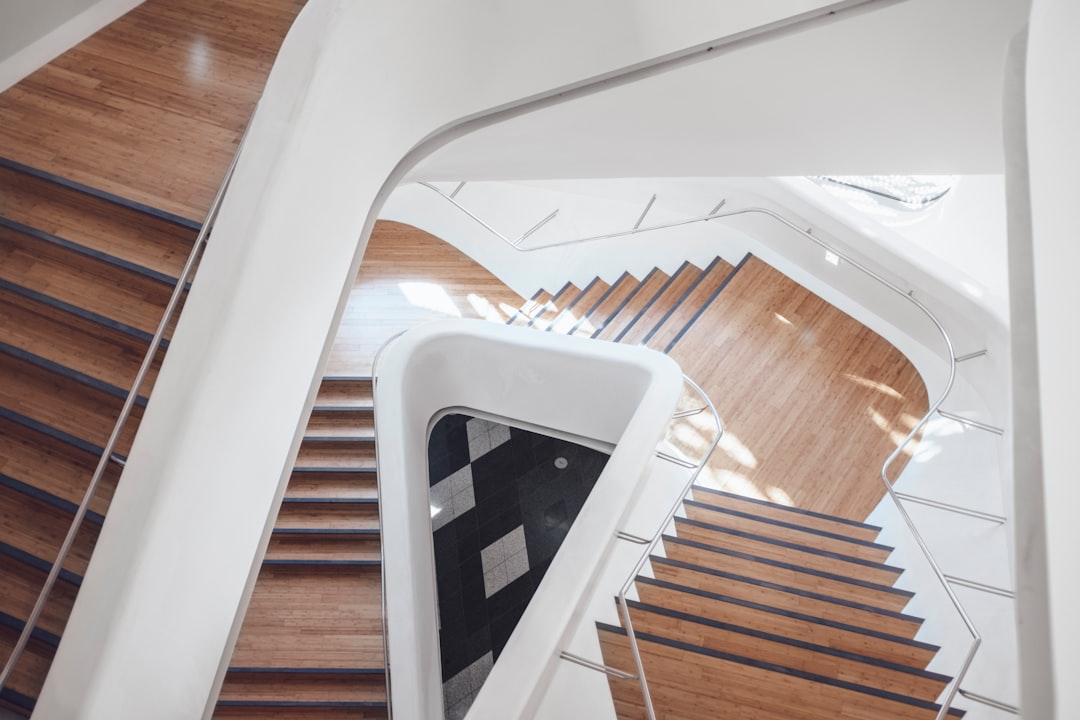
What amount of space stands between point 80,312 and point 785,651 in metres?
3.70

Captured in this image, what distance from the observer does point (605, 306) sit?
6812mm

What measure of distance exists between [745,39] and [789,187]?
2.76 m

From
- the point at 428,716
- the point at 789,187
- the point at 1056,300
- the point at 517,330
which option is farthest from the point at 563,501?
the point at 1056,300

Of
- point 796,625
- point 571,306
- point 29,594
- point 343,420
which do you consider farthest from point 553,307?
point 29,594

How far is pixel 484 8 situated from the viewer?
122 inches

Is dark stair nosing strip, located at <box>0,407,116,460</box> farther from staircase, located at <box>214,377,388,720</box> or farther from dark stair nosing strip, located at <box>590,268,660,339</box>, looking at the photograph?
dark stair nosing strip, located at <box>590,268,660,339</box>

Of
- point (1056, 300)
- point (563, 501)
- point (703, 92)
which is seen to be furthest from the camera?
point (563, 501)

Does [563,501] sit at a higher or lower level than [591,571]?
higher

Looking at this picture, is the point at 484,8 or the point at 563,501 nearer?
the point at 484,8

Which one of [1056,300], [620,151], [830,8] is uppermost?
[620,151]

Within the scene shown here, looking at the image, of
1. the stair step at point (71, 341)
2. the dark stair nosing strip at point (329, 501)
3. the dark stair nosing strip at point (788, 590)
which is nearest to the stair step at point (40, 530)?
the stair step at point (71, 341)

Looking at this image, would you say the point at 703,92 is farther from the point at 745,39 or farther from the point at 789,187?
the point at 789,187

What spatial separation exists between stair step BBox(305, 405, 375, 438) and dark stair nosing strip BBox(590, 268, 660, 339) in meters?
1.91

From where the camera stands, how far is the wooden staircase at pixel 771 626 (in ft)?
13.3
